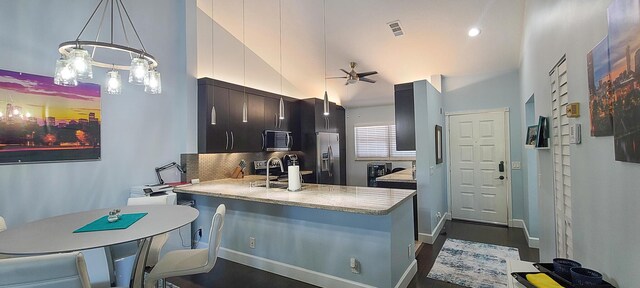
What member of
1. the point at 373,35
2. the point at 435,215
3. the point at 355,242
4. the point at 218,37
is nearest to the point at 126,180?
the point at 218,37

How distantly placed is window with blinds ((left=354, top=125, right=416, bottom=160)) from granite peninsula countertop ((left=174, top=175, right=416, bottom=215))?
3770 mm

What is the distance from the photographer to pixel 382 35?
4.19m

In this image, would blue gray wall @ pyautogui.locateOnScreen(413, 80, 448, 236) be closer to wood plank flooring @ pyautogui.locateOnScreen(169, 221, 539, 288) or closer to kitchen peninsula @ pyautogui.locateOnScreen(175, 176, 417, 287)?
wood plank flooring @ pyautogui.locateOnScreen(169, 221, 539, 288)

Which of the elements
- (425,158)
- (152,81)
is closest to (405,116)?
(425,158)

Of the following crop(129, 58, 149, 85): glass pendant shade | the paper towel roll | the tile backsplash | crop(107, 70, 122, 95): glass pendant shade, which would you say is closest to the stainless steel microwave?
the tile backsplash

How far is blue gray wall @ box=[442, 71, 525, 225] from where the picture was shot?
15.0 ft

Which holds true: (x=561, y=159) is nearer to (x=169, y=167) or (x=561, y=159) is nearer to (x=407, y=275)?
(x=407, y=275)

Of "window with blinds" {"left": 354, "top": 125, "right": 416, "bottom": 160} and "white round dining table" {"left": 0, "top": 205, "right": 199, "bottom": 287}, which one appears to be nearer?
"white round dining table" {"left": 0, "top": 205, "right": 199, "bottom": 287}

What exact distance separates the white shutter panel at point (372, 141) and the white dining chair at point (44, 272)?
6.10 meters

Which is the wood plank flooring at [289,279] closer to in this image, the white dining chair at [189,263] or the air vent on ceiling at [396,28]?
the white dining chair at [189,263]

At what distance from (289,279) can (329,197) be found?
102cm

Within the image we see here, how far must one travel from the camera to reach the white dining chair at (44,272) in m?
1.26

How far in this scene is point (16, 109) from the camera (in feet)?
8.55

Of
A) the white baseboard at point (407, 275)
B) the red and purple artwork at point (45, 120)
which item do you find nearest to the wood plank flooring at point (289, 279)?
the white baseboard at point (407, 275)
